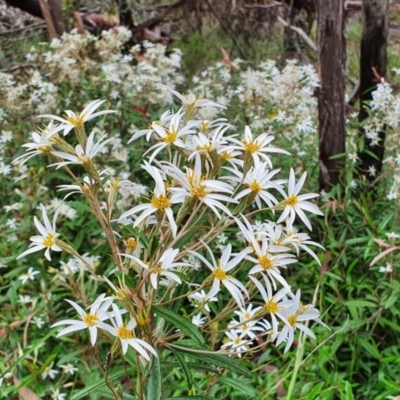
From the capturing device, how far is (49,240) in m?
→ 0.93

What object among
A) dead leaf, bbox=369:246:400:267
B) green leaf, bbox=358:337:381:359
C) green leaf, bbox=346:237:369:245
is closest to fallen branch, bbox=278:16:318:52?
green leaf, bbox=346:237:369:245

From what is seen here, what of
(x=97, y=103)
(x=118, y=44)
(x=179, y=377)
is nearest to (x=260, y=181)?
(x=97, y=103)

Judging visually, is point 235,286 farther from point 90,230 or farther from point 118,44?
point 118,44

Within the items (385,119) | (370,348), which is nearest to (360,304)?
(370,348)

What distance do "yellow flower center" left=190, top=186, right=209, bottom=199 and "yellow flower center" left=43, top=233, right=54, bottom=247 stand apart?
257 mm

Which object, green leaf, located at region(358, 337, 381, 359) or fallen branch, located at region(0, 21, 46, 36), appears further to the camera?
fallen branch, located at region(0, 21, 46, 36)

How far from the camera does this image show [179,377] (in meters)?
1.86

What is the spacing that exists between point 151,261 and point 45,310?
4.35 feet

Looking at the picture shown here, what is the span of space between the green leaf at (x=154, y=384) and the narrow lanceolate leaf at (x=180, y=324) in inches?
3.1

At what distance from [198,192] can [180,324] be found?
22 centimetres

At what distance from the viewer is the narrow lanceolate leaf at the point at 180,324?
897 mm

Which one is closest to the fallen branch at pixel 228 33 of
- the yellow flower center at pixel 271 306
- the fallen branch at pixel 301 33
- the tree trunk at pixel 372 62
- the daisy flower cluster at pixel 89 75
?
the fallen branch at pixel 301 33

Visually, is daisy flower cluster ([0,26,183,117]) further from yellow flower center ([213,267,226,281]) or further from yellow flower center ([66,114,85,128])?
yellow flower center ([213,267,226,281])

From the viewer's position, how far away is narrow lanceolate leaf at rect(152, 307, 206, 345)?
35.3 inches
